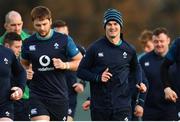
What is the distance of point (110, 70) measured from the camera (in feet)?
55.8

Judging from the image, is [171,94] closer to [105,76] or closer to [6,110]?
[105,76]

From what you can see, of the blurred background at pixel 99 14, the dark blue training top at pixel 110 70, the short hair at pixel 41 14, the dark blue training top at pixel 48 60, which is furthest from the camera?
the blurred background at pixel 99 14

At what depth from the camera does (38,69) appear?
679 inches

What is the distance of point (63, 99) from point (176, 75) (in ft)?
5.85

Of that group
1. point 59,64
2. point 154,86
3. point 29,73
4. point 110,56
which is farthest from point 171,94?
point 154,86

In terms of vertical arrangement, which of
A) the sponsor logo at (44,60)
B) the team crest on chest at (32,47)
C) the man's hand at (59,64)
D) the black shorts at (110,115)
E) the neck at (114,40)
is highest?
the neck at (114,40)

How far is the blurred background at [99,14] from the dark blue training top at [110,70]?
67.5ft

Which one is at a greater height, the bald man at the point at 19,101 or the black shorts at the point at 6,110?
the bald man at the point at 19,101

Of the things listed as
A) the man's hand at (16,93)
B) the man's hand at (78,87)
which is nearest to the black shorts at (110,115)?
the man's hand at (16,93)

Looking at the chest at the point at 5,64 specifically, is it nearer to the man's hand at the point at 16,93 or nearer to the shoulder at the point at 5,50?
the shoulder at the point at 5,50

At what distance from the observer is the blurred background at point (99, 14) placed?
38.8 metres

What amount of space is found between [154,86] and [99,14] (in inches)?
804

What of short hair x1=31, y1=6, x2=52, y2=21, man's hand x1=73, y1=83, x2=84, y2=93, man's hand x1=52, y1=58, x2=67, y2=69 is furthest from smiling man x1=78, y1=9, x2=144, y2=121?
man's hand x1=73, y1=83, x2=84, y2=93

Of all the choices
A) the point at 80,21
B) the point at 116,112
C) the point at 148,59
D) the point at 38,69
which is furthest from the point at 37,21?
the point at 80,21
